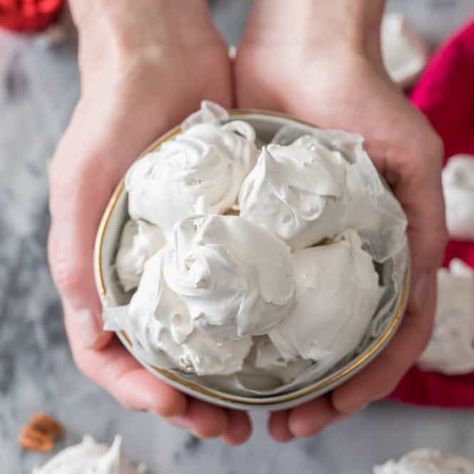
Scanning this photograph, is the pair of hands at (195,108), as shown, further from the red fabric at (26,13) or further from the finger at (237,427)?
the red fabric at (26,13)

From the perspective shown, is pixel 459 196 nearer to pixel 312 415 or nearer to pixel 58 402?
pixel 312 415

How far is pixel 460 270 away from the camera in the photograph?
764 mm

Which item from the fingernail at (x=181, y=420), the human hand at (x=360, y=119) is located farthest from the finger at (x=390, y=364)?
the fingernail at (x=181, y=420)

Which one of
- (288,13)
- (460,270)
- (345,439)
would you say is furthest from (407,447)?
(288,13)

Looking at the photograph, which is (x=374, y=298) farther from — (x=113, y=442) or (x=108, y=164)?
(x=113, y=442)

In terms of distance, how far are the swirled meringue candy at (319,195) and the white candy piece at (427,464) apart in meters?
0.26

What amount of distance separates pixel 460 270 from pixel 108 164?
35 centimetres

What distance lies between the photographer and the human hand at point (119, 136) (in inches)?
23.6

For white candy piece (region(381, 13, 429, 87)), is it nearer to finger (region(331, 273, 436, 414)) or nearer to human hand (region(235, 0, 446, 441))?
human hand (region(235, 0, 446, 441))

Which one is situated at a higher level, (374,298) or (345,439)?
(374,298)

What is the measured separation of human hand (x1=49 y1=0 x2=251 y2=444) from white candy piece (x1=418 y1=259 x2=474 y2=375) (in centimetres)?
20

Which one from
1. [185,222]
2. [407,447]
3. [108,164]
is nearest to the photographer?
[185,222]

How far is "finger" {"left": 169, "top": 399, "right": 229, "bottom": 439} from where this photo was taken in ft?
1.96

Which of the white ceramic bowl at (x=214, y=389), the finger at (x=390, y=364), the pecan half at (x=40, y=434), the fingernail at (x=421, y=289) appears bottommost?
the pecan half at (x=40, y=434)
